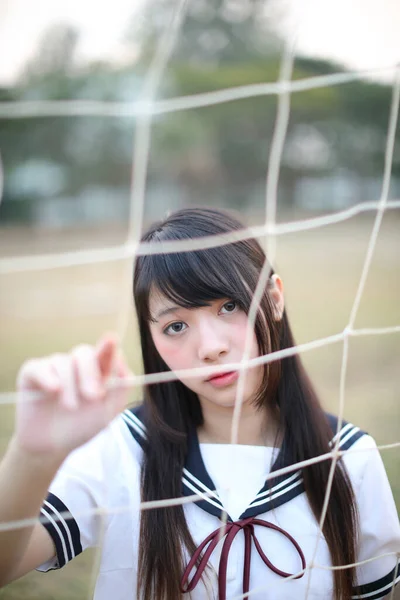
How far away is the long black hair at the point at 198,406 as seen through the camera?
2.40ft

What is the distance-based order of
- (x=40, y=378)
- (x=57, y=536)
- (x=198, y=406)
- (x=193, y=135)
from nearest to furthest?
(x=40, y=378) → (x=57, y=536) → (x=198, y=406) → (x=193, y=135)

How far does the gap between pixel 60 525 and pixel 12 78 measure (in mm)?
9214

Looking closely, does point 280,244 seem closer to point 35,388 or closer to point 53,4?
point 53,4

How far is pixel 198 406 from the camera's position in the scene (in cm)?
83

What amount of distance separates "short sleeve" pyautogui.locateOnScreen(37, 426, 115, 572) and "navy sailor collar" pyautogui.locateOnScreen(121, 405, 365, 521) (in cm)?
6

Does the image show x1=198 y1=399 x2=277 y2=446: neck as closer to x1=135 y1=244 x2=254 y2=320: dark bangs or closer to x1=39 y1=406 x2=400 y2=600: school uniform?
x1=39 y1=406 x2=400 y2=600: school uniform

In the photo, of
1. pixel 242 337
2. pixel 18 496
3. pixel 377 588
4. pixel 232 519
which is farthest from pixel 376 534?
pixel 18 496

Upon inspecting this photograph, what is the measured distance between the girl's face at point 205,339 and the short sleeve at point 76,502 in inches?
5.4

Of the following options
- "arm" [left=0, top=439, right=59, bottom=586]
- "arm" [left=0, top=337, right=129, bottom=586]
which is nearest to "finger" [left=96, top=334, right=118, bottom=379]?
"arm" [left=0, top=337, right=129, bottom=586]

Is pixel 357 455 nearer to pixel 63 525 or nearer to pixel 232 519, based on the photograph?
pixel 232 519

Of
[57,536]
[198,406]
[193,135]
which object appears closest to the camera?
[57,536]

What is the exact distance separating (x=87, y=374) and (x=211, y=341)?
0.22 meters

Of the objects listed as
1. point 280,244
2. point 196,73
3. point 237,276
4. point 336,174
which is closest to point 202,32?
point 196,73

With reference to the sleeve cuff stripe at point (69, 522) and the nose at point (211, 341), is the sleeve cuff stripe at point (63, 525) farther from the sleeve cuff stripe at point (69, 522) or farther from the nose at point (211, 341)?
the nose at point (211, 341)
